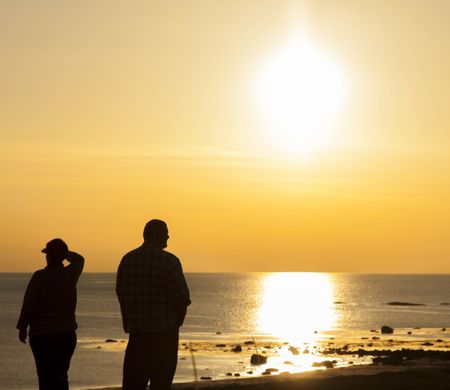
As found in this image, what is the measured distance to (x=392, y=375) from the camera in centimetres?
2395

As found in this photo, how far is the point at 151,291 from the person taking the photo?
10453mm

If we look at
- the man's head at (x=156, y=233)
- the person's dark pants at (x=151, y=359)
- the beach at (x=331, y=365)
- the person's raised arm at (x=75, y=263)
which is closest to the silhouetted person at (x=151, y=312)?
the person's dark pants at (x=151, y=359)

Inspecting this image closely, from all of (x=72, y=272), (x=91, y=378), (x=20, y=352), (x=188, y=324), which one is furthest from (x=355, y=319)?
(x=72, y=272)

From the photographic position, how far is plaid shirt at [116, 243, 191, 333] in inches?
409

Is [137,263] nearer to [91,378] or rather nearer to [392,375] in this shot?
[392,375]

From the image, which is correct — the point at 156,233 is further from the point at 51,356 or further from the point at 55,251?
the point at 51,356

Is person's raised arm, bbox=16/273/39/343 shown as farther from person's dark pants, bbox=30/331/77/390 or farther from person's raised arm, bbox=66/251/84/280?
person's raised arm, bbox=66/251/84/280

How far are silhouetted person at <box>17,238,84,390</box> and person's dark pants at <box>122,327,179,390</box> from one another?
4.74 feet

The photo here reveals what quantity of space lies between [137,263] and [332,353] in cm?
5973

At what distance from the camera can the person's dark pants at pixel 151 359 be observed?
10.4 meters

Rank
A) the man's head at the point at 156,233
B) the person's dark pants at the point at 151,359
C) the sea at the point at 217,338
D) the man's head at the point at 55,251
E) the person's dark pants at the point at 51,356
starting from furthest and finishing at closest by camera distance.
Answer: the sea at the point at 217,338 → the man's head at the point at 55,251 → the person's dark pants at the point at 51,356 → the man's head at the point at 156,233 → the person's dark pants at the point at 151,359

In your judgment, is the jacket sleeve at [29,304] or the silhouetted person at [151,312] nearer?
the silhouetted person at [151,312]

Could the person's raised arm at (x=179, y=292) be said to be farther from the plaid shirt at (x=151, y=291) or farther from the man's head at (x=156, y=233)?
the man's head at (x=156, y=233)

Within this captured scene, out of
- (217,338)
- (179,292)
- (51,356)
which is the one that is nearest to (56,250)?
(51,356)
